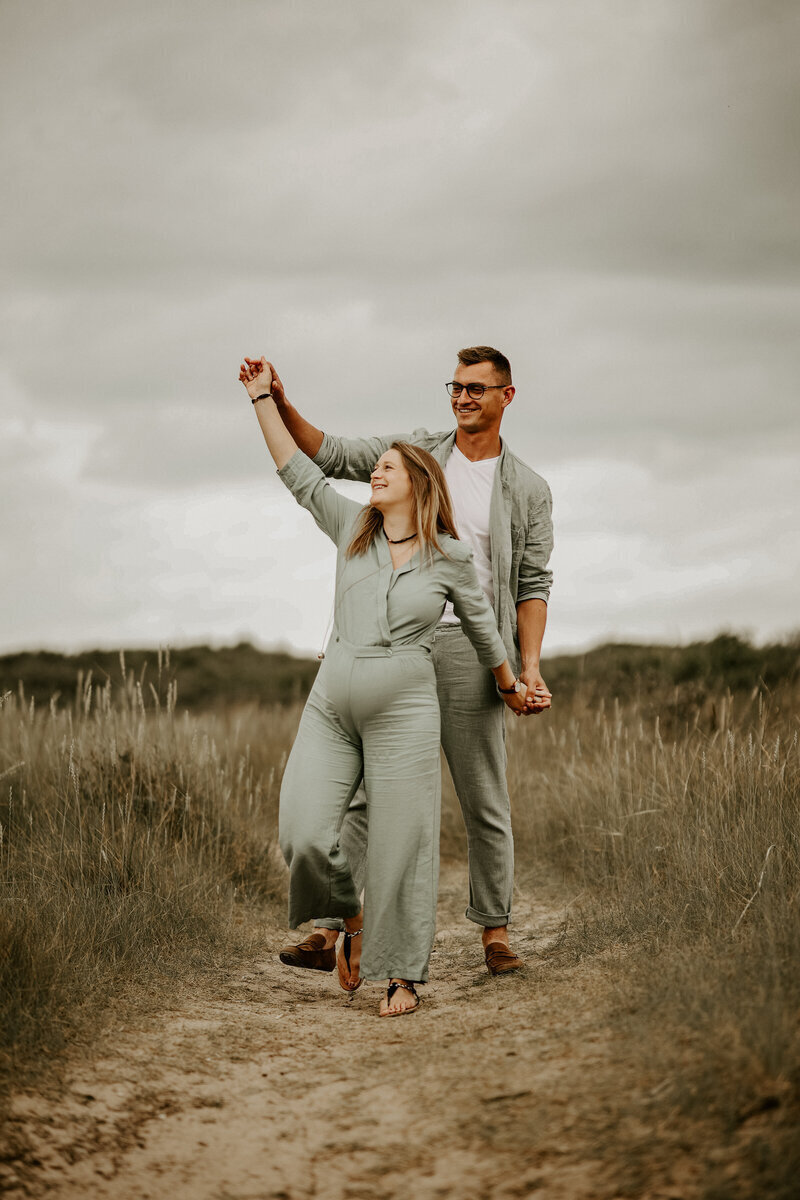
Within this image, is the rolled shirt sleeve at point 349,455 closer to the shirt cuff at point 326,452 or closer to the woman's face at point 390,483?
the shirt cuff at point 326,452

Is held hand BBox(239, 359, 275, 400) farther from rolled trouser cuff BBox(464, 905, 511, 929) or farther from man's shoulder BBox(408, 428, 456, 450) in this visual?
rolled trouser cuff BBox(464, 905, 511, 929)

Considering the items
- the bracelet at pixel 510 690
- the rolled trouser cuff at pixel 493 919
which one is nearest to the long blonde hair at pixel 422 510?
the bracelet at pixel 510 690

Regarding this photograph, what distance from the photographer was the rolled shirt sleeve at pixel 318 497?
394 cm

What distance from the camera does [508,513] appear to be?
434cm

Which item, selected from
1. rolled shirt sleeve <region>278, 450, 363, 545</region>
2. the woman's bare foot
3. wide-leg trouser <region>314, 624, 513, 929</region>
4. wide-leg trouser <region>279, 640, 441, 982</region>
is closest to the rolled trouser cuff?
wide-leg trouser <region>314, 624, 513, 929</region>

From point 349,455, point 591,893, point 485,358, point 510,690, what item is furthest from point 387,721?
point 591,893

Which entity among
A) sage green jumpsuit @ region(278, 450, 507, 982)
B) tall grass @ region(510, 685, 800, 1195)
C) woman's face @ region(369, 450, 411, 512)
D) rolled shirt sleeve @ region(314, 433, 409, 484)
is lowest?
tall grass @ region(510, 685, 800, 1195)

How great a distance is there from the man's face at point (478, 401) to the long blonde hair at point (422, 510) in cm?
49

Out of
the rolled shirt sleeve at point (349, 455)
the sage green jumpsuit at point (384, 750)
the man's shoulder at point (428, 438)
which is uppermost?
the man's shoulder at point (428, 438)

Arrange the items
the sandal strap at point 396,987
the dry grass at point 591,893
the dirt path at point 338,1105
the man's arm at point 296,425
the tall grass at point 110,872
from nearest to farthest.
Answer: the dirt path at point 338,1105
the dry grass at point 591,893
the tall grass at point 110,872
the sandal strap at point 396,987
the man's arm at point 296,425

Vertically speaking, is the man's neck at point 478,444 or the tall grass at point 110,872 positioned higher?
the man's neck at point 478,444

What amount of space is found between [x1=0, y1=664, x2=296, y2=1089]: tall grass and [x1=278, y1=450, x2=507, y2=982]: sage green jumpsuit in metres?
0.86

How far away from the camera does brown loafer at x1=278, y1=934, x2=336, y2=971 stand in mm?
3945

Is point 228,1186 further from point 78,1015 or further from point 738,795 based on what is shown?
point 738,795
